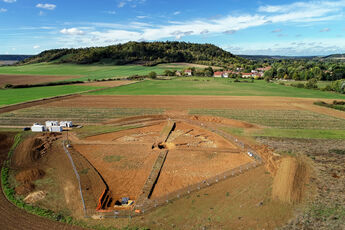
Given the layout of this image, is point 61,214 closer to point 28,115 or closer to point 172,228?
point 172,228

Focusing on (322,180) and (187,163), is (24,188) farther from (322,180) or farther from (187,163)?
(322,180)

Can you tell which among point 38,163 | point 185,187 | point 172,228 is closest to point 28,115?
point 38,163

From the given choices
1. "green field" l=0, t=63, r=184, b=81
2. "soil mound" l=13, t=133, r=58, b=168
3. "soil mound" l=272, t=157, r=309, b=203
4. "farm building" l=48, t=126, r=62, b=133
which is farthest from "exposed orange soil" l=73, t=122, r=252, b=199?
"green field" l=0, t=63, r=184, b=81

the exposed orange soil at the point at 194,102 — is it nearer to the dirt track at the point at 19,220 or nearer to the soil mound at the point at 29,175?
the soil mound at the point at 29,175

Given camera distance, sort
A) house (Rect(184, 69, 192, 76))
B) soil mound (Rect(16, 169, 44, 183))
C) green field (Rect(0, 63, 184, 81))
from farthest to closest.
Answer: house (Rect(184, 69, 192, 76))
green field (Rect(0, 63, 184, 81))
soil mound (Rect(16, 169, 44, 183))

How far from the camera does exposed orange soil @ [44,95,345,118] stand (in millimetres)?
65812

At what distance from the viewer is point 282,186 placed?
24.8 m

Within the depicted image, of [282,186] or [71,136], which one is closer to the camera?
[282,186]

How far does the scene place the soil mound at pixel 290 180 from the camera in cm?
2302

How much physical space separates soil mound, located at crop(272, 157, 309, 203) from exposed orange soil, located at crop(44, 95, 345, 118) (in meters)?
36.6

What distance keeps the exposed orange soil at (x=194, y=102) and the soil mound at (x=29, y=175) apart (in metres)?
39.5

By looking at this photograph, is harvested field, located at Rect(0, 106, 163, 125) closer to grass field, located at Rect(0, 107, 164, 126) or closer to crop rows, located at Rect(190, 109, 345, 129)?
grass field, located at Rect(0, 107, 164, 126)

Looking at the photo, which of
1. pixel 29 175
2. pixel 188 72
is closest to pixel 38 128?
pixel 29 175

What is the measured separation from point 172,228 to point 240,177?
12.0 metres
